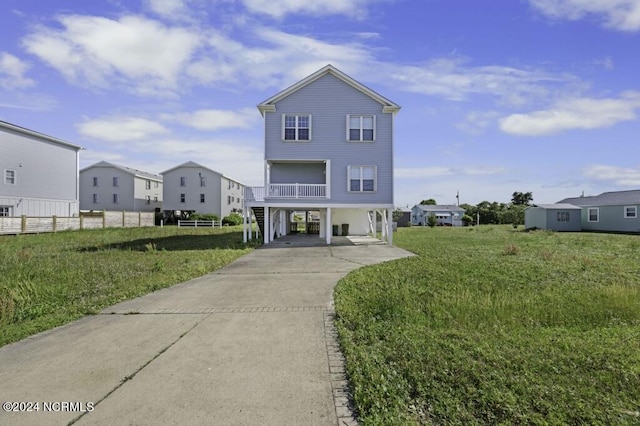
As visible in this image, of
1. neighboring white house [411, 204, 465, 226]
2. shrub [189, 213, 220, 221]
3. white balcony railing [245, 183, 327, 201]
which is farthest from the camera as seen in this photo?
neighboring white house [411, 204, 465, 226]

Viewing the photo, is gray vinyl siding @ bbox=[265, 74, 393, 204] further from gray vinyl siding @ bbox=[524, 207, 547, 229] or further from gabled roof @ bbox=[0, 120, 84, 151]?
gray vinyl siding @ bbox=[524, 207, 547, 229]

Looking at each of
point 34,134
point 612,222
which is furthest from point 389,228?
point 34,134

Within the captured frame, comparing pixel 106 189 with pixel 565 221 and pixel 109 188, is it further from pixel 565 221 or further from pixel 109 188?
pixel 565 221

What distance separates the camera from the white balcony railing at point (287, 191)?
1958 cm

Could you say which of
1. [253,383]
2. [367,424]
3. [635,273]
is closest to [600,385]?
[367,424]

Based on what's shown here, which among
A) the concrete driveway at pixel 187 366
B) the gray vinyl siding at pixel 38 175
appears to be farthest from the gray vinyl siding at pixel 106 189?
the concrete driveway at pixel 187 366

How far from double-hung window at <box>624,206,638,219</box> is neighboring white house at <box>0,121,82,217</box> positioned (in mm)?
52007

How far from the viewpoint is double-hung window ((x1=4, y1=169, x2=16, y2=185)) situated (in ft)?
94.5

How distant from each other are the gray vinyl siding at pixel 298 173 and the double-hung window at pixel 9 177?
23.5m

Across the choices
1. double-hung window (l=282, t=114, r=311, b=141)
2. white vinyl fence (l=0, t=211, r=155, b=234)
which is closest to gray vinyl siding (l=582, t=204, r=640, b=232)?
double-hung window (l=282, t=114, r=311, b=141)

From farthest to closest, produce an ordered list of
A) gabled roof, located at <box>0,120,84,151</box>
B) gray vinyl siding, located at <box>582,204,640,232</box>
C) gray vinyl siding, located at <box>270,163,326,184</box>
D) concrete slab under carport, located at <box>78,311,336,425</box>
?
gray vinyl siding, located at <box>582,204,640,232</box>, gabled roof, located at <box>0,120,84,151</box>, gray vinyl siding, located at <box>270,163,326,184</box>, concrete slab under carport, located at <box>78,311,336,425</box>

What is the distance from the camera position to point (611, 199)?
36.1 metres

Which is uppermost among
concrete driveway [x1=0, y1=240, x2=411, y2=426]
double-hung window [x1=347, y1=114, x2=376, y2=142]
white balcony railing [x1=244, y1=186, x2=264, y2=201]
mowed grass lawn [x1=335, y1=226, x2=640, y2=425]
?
double-hung window [x1=347, y1=114, x2=376, y2=142]

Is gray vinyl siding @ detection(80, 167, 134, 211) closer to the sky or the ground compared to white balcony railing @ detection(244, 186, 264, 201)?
closer to the sky
